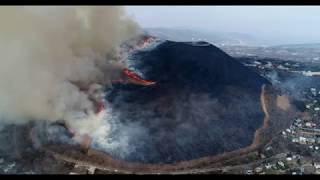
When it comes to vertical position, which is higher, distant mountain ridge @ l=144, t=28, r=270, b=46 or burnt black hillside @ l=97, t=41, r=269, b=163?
distant mountain ridge @ l=144, t=28, r=270, b=46

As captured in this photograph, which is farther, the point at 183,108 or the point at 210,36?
the point at 210,36

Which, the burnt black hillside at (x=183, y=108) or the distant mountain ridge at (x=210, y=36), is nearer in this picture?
the burnt black hillside at (x=183, y=108)

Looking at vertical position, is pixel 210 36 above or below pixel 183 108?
above

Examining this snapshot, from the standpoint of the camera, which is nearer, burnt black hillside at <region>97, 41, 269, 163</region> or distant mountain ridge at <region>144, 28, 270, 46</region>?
burnt black hillside at <region>97, 41, 269, 163</region>

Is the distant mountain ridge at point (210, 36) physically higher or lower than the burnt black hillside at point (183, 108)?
higher
